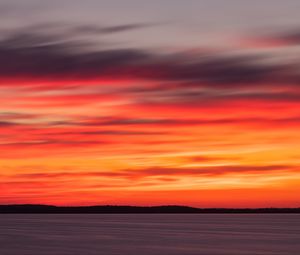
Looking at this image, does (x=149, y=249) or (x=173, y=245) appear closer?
(x=149, y=249)

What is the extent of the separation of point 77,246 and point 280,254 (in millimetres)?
31064

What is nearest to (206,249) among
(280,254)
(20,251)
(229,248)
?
(229,248)

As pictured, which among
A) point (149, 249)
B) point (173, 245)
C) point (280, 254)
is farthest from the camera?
point (173, 245)

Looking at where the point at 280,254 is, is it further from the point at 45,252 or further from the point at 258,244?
the point at 45,252

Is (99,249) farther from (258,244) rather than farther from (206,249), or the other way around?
(258,244)

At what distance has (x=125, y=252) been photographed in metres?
94.5

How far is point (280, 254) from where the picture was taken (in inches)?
Result: 3664

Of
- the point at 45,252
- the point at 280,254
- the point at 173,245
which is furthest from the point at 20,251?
the point at 280,254

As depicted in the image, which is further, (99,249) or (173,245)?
(173,245)

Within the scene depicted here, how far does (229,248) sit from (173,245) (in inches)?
393

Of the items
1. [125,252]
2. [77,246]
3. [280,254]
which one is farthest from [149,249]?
[280,254]

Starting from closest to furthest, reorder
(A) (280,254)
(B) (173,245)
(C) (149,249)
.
Result: 1. (A) (280,254)
2. (C) (149,249)
3. (B) (173,245)

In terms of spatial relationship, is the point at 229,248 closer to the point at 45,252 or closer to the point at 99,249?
the point at 99,249

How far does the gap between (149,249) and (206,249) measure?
8.56 metres
